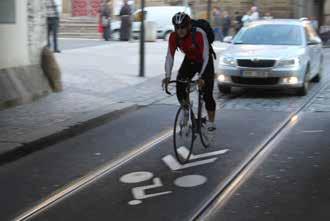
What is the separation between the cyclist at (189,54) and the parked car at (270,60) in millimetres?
4641

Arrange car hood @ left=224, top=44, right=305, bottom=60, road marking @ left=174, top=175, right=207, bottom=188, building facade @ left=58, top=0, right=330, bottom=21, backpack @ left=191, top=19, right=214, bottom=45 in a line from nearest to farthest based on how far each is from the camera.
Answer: road marking @ left=174, top=175, right=207, bottom=188
backpack @ left=191, top=19, right=214, bottom=45
car hood @ left=224, top=44, right=305, bottom=60
building facade @ left=58, top=0, right=330, bottom=21

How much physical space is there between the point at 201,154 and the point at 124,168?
1.09m

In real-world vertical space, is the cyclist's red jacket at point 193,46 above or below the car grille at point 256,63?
above

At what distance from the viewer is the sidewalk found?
845 centimetres

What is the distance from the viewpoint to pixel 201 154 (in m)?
7.67

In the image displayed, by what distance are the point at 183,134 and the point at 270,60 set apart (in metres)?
5.33

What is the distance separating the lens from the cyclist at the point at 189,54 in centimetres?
724

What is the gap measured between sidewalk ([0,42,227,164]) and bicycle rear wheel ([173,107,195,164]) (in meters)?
1.89

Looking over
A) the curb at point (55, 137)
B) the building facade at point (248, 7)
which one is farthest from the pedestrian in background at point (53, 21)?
the building facade at point (248, 7)

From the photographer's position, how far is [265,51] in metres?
12.7

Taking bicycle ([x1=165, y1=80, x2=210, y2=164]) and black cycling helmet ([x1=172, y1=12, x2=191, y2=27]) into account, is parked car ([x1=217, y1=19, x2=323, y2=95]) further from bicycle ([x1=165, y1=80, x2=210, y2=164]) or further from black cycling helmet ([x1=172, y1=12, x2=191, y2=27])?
black cycling helmet ([x1=172, y1=12, x2=191, y2=27])

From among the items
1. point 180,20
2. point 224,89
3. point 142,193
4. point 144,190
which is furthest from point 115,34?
point 142,193

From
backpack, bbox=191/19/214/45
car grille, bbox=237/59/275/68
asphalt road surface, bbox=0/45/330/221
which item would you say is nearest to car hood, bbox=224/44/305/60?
car grille, bbox=237/59/275/68

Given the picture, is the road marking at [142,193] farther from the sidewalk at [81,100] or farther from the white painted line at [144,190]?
the sidewalk at [81,100]
